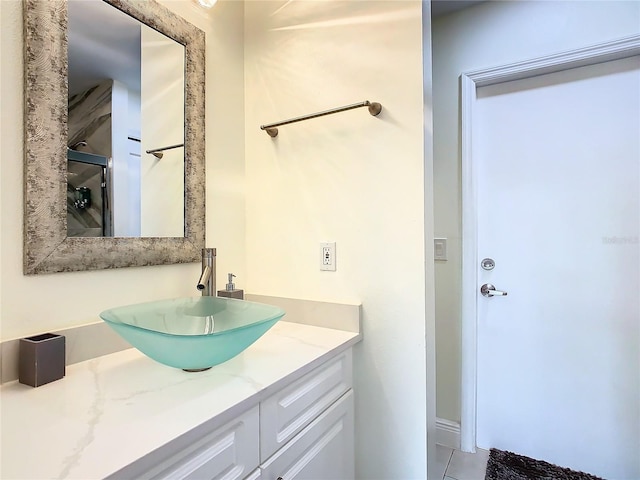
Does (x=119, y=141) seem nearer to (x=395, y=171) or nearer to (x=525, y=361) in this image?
(x=395, y=171)

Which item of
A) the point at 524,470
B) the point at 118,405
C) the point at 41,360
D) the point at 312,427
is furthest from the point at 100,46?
the point at 524,470

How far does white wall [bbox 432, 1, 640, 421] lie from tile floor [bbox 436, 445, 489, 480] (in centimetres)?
17

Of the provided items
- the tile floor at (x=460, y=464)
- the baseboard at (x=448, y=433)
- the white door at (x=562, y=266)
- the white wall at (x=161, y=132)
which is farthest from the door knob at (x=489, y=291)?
the white wall at (x=161, y=132)

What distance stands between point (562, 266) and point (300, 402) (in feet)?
4.81

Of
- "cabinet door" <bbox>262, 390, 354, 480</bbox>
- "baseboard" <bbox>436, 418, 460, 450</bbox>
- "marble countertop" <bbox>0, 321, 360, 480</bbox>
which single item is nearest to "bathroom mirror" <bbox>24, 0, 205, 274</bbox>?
"marble countertop" <bbox>0, 321, 360, 480</bbox>

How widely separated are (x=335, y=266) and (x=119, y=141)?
0.84 meters

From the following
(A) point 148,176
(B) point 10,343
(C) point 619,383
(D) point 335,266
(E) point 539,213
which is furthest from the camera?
(E) point 539,213

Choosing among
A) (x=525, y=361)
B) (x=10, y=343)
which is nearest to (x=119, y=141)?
(x=10, y=343)

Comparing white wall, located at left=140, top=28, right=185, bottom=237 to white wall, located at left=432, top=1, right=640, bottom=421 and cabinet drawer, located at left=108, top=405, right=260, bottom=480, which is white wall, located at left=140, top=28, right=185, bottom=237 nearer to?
cabinet drawer, located at left=108, top=405, right=260, bottom=480

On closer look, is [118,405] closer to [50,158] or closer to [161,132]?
[50,158]

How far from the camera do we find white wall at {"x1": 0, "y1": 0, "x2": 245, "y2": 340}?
2.74 ft

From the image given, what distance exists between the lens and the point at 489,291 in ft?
5.98

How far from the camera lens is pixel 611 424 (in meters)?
1.58

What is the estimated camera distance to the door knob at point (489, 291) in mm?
1805
